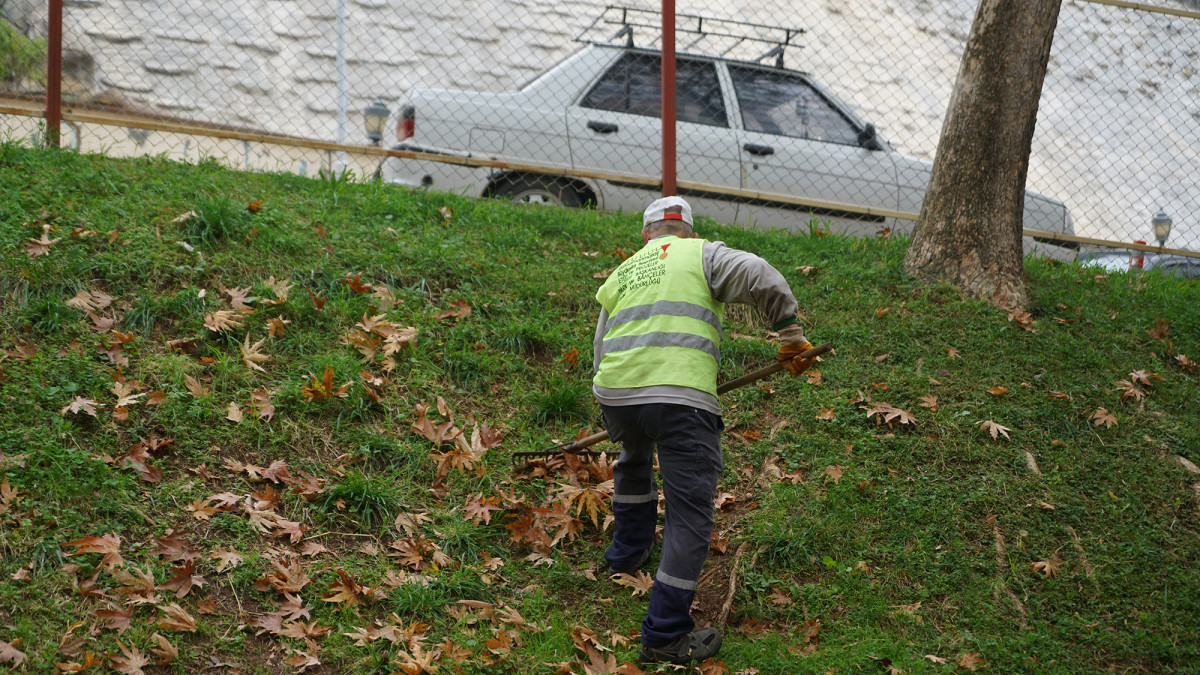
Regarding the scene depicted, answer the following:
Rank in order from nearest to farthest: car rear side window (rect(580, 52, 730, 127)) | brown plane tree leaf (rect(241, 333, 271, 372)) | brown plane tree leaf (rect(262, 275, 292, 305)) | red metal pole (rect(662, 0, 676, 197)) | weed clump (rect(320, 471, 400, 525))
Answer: weed clump (rect(320, 471, 400, 525)), brown plane tree leaf (rect(241, 333, 271, 372)), brown plane tree leaf (rect(262, 275, 292, 305)), red metal pole (rect(662, 0, 676, 197)), car rear side window (rect(580, 52, 730, 127))

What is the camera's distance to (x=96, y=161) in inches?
236

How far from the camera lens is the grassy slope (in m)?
3.42

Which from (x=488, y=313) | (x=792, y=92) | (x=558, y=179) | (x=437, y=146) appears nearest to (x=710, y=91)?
(x=792, y=92)

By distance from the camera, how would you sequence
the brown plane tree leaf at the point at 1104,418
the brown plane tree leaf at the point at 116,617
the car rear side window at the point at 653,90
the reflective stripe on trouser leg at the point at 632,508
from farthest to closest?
the car rear side window at the point at 653,90 < the brown plane tree leaf at the point at 1104,418 < the reflective stripe on trouser leg at the point at 632,508 < the brown plane tree leaf at the point at 116,617

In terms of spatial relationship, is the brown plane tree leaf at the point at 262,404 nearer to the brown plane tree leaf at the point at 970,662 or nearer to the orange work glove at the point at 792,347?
the orange work glove at the point at 792,347

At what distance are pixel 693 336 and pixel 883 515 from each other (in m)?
1.44

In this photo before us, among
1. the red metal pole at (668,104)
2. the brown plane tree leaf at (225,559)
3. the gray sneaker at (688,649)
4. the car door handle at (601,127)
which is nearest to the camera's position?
the gray sneaker at (688,649)

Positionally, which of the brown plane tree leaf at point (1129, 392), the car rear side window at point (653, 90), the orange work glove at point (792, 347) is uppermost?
the car rear side window at point (653, 90)

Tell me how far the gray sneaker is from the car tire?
13.5ft

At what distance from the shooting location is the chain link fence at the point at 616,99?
683 centimetres

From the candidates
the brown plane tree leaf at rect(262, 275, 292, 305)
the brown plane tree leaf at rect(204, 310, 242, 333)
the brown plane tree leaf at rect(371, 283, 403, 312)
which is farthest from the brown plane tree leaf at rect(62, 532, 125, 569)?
the brown plane tree leaf at rect(371, 283, 403, 312)

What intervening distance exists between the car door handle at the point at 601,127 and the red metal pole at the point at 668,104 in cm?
75

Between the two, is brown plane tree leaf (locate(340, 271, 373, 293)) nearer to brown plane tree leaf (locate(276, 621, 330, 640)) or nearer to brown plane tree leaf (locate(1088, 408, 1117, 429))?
brown plane tree leaf (locate(276, 621, 330, 640))

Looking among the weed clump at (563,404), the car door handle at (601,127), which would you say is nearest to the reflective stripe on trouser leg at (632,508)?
the weed clump at (563,404)
